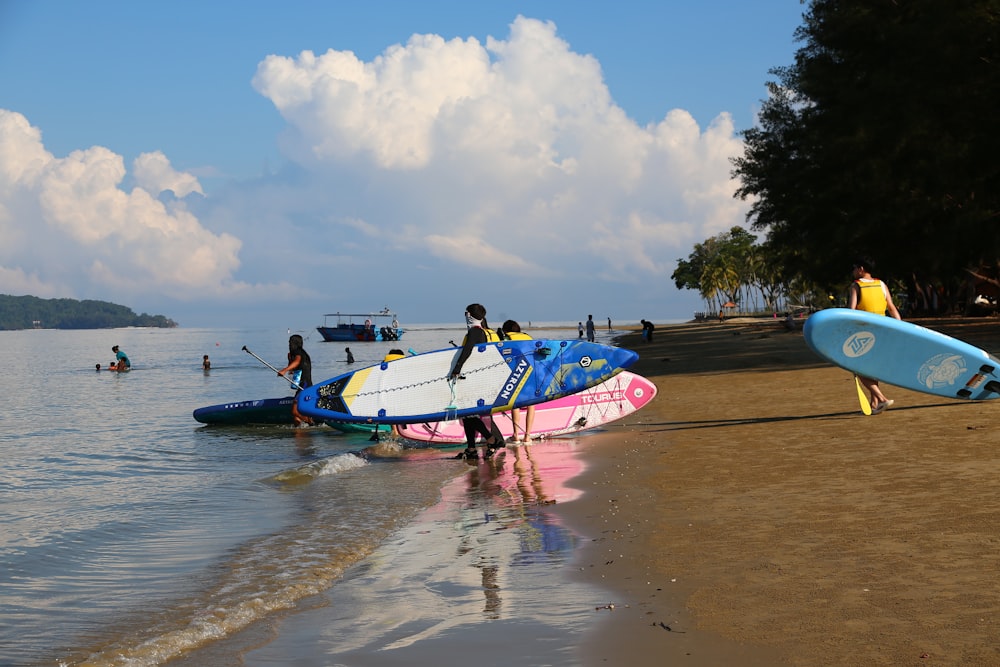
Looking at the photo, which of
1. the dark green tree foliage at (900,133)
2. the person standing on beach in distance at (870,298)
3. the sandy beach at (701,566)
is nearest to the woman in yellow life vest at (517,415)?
the sandy beach at (701,566)

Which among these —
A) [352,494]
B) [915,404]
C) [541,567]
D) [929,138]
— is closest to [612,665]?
[541,567]

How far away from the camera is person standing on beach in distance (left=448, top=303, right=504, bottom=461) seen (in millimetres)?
12641

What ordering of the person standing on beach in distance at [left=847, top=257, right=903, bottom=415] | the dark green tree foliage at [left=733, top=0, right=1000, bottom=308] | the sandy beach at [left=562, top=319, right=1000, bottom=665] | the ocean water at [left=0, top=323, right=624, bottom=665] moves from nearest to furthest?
the sandy beach at [left=562, top=319, right=1000, bottom=665], the ocean water at [left=0, top=323, right=624, bottom=665], the person standing on beach in distance at [left=847, top=257, right=903, bottom=415], the dark green tree foliage at [left=733, top=0, right=1000, bottom=308]

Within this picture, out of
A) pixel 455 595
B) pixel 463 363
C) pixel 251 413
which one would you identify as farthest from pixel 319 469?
pixel 251 413

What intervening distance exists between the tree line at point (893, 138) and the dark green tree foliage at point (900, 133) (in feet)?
0.13

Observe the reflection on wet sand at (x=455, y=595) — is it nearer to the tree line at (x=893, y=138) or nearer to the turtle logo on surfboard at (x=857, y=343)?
the turtle logo on surfboard at (x=857, y=343)

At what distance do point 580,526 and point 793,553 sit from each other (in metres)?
2.01

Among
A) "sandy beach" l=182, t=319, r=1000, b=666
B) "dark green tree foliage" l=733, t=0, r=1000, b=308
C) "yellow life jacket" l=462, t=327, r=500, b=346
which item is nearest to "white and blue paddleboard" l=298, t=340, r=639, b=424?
"yellow life jacket" l=462, t=327, r=500, b=346

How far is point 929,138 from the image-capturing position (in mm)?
26109

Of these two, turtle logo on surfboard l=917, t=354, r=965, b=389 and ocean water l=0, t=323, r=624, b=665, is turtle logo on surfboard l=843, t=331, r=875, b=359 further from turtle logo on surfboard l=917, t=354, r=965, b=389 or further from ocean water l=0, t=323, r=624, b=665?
ocean water l=0, t=323, r=624, b=665

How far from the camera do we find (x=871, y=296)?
12.5 meters

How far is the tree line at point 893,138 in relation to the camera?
25.4 metres

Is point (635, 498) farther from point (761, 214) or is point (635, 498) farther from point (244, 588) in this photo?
point (761, 214)

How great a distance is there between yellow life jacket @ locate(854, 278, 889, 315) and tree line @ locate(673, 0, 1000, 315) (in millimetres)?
15065
